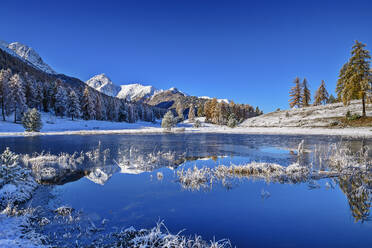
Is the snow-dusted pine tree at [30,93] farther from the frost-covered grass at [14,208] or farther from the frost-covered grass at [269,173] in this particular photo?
the frost-covered grass at [269,173]

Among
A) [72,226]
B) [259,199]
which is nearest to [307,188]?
[259,199]

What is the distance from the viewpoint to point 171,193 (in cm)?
773

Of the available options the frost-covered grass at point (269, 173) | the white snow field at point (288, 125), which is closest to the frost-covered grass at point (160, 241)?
the frost-covered grass at point (269, 173)

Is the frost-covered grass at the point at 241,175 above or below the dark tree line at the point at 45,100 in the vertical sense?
below

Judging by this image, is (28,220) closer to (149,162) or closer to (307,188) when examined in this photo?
(149,162)

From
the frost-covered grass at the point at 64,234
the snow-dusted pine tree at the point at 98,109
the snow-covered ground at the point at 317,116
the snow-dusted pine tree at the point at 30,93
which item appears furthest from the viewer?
the snow-dusted pine tree at the point at 98,109

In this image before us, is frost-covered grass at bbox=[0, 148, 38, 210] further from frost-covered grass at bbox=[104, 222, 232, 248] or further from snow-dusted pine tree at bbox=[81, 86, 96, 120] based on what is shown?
snow-dusted pine tree at bbox=[81, 86, 96, 120]

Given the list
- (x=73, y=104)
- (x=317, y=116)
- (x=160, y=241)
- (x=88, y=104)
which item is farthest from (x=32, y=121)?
(x=317, y=116)

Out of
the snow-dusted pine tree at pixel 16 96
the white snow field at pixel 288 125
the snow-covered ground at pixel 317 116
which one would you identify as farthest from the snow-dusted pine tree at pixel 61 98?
the snow-covered ground at pixel 317 116

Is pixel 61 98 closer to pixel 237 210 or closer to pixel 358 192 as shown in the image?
pixel 237 210

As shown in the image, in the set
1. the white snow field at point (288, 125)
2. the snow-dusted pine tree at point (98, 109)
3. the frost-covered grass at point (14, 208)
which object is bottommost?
the frost-covered grass at point (14, 208)

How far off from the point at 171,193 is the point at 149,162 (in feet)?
20.2

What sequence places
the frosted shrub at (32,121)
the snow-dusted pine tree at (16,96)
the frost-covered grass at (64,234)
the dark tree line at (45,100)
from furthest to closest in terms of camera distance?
the dark tree line at (45,100) < the snow-dusted pine tree at (16,96) < the frosted shrub at (32,121) < the frost-covered grass at (64,234)

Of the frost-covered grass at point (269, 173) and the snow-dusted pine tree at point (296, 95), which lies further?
the snow-dusted pine tree at point (296, 95)
